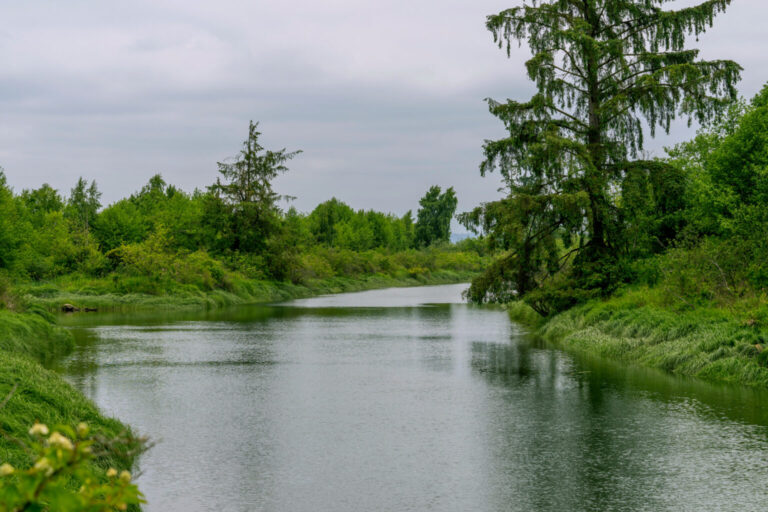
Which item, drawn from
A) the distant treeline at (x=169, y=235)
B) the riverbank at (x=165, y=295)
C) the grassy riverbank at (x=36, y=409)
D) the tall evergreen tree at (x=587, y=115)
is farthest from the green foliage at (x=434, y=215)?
the grassy riverbank at (x=36, y=409)

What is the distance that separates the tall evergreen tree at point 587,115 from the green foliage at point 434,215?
8572 centimetres

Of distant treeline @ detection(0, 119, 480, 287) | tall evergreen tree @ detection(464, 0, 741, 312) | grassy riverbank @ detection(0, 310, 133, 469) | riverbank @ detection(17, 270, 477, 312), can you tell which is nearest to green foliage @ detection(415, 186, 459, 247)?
distant treeline @ detection(0, 119, 480, 287)

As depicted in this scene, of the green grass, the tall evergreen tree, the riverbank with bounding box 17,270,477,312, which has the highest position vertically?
the tall evergreen tree

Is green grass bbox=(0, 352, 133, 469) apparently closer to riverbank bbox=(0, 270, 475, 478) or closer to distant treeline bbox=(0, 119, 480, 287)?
riverbank bbox=(0, 270, 475, 478)

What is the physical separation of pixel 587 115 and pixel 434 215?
88185mm

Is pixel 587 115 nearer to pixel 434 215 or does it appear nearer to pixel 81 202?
pixel 81 202

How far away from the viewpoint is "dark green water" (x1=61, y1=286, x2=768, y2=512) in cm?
827

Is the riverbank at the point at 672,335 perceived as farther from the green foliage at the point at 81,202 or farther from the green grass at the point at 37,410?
the green foliage at the point at 81,202

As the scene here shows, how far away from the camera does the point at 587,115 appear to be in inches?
1014

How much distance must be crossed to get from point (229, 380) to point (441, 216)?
324 ft

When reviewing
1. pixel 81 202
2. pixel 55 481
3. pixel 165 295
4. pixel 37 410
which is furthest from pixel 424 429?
pixel 81 202

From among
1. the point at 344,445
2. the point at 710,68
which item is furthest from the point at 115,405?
the point at 710,68

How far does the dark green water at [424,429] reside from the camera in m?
8.27

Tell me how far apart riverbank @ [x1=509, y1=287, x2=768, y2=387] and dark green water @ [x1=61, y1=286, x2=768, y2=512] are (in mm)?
A: 642
